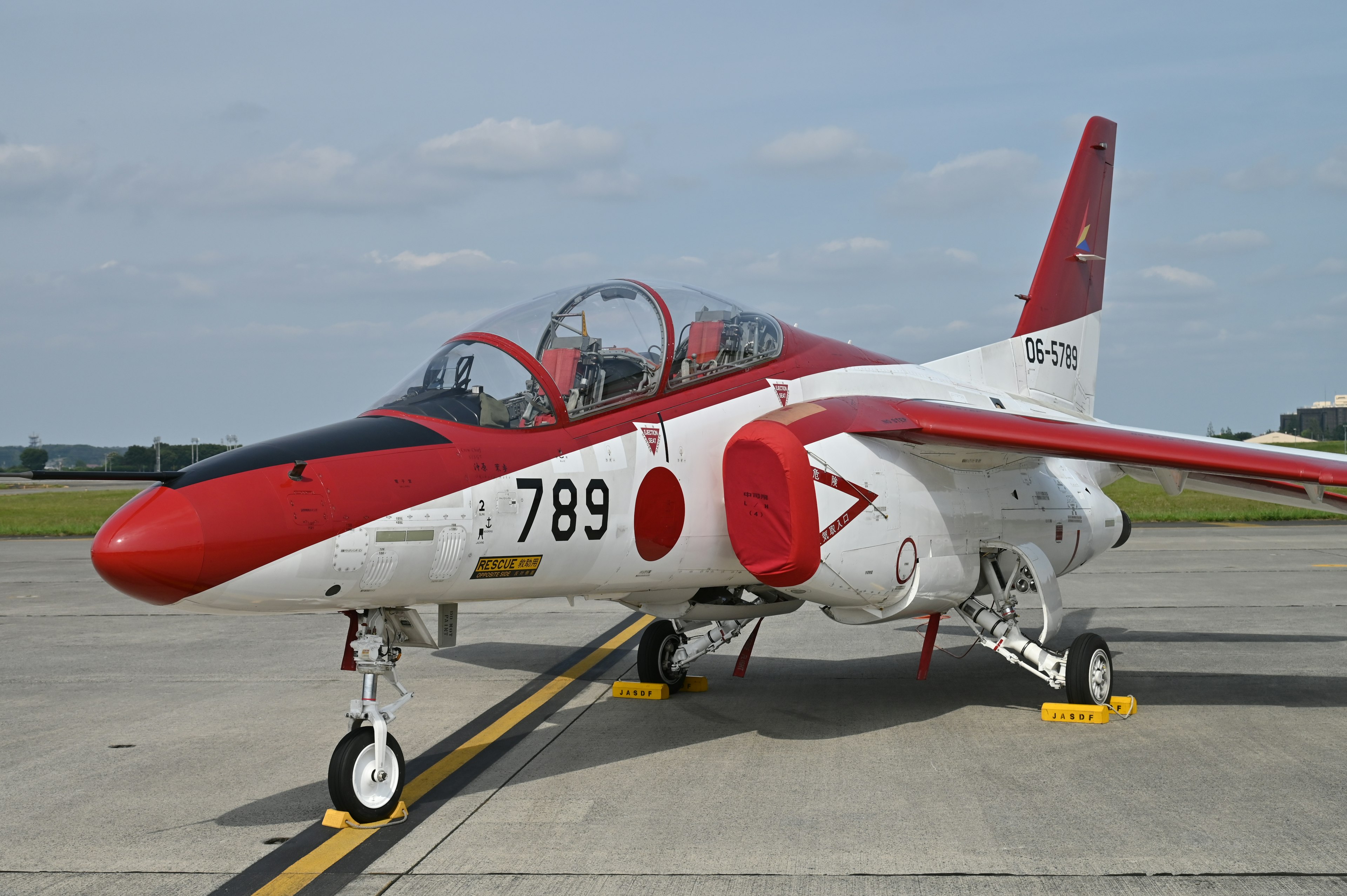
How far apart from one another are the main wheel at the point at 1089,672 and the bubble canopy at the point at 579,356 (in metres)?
3.26

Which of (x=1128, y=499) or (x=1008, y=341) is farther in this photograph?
(x=1128, y=499)

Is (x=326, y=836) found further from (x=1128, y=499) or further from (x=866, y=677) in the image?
(x=1128, y=499)

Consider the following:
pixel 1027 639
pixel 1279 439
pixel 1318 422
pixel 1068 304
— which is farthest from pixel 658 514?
pixel 1318 422

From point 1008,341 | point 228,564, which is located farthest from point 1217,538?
point 228,564

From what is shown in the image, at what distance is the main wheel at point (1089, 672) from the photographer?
7996mm

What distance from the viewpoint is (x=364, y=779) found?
224 inches

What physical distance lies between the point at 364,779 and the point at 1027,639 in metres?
5.12

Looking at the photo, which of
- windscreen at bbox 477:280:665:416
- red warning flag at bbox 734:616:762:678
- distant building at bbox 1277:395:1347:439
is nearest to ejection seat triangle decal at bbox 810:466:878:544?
windscreen at bbox 477:280:665:416

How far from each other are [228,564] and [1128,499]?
122ft

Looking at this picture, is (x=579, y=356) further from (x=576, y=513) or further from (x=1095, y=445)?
(x=1095, y=445)

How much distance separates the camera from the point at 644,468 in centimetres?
657

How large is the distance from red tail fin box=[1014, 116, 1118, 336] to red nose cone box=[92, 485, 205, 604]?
8.66 m

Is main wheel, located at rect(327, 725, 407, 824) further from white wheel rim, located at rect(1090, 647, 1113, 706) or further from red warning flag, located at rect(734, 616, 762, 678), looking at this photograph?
white wheel rim, located at rect(1090, 647, 1113, 706)

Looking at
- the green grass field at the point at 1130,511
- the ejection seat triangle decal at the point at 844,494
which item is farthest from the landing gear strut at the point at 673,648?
the green grass field at the point at 1130,511
